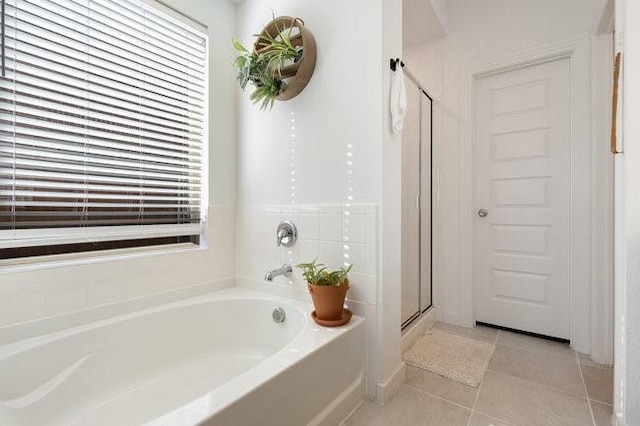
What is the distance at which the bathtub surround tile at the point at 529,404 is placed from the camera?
1.42 metres

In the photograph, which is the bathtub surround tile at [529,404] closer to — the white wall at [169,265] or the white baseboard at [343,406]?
the white baseboard at [343,406]

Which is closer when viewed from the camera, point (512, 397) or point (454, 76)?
point (512, 397)

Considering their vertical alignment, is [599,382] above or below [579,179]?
below

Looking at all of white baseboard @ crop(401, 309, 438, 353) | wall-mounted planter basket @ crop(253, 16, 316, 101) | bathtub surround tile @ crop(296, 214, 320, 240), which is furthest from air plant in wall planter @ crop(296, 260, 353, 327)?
wall-mounted planter basket @ crop(253, 16, 316, 101)

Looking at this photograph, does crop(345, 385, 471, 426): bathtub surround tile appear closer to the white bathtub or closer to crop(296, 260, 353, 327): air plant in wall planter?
the white bathtub

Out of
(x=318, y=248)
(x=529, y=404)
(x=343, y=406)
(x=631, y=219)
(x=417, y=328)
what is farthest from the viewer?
(x=417, y=328)

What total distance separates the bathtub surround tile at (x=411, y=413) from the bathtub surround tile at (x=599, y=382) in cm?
74

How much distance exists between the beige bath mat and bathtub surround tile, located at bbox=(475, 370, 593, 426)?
11cm

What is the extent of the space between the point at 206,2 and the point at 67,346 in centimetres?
211

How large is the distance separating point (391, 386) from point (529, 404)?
678 millimetres

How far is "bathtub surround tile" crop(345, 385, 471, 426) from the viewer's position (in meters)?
1.40

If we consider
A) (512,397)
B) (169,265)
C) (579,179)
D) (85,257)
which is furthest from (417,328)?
(85,257)

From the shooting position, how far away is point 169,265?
1.80 meters

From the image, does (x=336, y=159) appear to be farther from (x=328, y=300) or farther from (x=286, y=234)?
(x=328, y=300)
